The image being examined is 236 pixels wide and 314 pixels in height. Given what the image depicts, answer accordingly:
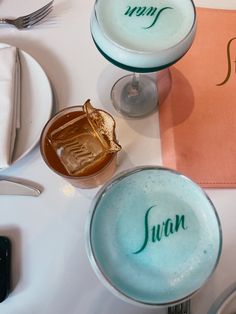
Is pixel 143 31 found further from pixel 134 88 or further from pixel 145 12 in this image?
pixel 134 88

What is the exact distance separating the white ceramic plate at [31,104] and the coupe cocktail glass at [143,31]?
0.12 meters

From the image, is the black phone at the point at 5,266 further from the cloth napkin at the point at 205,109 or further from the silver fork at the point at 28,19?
the silver fork at the point at 28,19

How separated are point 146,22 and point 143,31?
0.6 inches

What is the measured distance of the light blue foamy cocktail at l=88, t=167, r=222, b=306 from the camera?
1.44 feet

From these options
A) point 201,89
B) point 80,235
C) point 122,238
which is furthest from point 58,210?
point 201,89

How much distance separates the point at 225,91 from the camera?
64 cm

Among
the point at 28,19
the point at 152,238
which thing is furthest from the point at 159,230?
the point at 28,19

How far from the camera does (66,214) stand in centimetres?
59

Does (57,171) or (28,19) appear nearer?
(57,171)

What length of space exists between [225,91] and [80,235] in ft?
1.00

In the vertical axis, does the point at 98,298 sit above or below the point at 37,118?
below

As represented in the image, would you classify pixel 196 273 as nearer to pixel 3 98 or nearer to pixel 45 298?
pixel 45 298

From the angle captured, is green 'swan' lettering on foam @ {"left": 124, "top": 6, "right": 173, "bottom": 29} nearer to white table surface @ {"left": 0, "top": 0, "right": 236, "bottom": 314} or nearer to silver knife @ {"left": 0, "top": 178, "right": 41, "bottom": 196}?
white table surface @ {"left": 0, "top": 0, "right": 236, "bottom": 314}

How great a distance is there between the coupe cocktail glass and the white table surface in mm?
105
